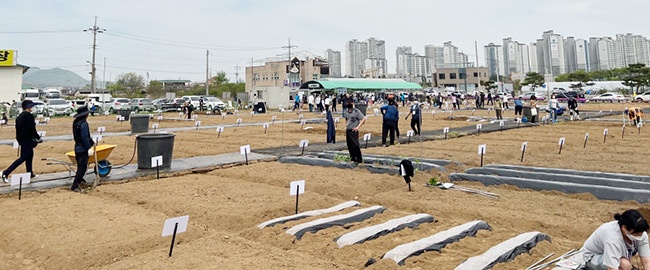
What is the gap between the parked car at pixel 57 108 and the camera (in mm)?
34469

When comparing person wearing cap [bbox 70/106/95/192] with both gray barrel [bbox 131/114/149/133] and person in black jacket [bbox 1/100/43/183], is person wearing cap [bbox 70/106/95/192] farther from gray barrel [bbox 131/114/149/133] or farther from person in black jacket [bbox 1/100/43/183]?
gray barrel [bbox 131/114/149/133]

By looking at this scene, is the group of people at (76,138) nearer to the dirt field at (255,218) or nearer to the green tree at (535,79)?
the dirt field at (255,218)

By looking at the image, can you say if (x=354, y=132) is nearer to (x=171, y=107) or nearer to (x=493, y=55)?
(x=171, y=107)

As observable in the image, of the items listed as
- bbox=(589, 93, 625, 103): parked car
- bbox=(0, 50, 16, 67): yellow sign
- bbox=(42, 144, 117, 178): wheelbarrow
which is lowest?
bbox=(589, 93, 625, 103): parked car

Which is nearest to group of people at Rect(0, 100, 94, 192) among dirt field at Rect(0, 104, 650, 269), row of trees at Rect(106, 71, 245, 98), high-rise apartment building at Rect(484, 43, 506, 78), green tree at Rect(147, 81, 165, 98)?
dirt field at Rect(0, 104, 650, 269)

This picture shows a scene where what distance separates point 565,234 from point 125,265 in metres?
4.80

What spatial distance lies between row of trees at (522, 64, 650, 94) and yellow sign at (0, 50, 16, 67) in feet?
248

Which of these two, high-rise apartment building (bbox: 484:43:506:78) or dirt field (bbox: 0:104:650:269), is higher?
high-rise apartment building (bbox: 484:43:506:78)

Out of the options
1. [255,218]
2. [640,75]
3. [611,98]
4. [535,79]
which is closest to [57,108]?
[255,218]

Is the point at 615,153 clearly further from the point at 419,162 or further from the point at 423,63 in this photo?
the point at 423,63

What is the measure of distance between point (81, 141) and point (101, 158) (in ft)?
3.29

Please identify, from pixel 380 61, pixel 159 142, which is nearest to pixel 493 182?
pixel 159 142

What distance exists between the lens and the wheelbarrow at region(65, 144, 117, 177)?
786 cm

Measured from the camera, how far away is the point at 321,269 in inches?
147
